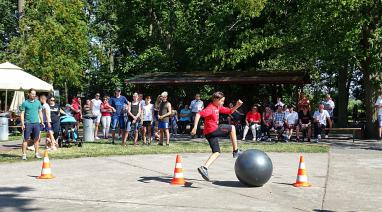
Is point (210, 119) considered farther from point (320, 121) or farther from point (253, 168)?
point (320, 121)

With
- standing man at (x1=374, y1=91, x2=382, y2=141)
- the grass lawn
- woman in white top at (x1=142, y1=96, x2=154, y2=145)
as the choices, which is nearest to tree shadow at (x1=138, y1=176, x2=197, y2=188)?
the grass lawn

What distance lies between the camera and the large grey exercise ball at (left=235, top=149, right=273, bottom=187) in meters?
9.09

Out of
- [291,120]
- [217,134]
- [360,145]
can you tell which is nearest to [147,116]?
[291,120]

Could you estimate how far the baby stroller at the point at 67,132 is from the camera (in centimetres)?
1656

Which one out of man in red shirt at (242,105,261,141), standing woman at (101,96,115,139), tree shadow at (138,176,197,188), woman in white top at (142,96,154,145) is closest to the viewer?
tree shadow at (138,176,197,188)

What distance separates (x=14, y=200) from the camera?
800cm

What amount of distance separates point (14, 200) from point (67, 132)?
890cm

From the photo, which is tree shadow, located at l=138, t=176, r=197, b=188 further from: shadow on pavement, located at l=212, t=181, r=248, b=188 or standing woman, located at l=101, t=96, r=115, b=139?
standing woman, located at l=101, t=96, r=115, b=139

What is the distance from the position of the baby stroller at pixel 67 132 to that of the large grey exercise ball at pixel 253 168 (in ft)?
28.7

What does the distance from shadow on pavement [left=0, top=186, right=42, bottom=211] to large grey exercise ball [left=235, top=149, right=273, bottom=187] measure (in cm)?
365

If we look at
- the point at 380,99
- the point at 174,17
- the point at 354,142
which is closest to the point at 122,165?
the point at 354,142

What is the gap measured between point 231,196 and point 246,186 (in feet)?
3.36

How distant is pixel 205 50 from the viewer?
31.4 meters

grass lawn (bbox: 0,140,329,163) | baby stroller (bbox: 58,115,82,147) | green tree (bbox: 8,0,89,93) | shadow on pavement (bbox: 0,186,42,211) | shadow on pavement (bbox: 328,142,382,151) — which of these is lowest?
shadow on pavement (bbox: 0,186,42,211)
